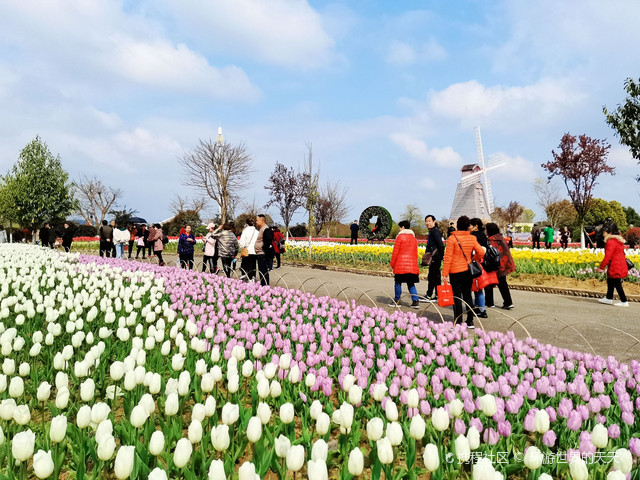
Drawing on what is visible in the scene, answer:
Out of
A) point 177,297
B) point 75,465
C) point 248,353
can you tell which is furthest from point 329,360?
point 177,297

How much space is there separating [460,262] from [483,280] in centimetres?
104

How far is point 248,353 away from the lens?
4.30 meters

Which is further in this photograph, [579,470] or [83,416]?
[83,416]

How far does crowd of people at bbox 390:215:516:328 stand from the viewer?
269 inches

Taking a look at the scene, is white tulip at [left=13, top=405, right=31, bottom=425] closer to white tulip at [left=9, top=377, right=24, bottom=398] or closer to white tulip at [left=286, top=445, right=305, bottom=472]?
white tulip at [left=9, top=377, right=24, bottom=398]

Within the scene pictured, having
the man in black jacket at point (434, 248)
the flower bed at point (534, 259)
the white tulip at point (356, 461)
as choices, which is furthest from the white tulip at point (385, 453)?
the flower bed at point (534, 259)

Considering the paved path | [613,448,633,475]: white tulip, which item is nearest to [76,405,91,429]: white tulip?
[613,448,633,475]: white tulip

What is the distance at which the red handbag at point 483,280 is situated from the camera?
7422mm

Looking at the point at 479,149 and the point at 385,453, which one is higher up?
the point at 479,149

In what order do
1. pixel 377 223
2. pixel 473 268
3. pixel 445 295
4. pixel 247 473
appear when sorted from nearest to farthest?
1. pixel 247 473
2. pixel 445 295
3. pixel 473 268
4. pixel 377 223

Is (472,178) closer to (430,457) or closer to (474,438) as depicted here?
(474,438)

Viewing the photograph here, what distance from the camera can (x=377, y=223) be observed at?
3447 cm

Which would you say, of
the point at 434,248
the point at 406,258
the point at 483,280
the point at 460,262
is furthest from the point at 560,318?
Answer: the point at 406,258

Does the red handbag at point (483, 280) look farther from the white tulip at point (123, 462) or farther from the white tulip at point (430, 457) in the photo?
the white tulip at point (123, 462)
